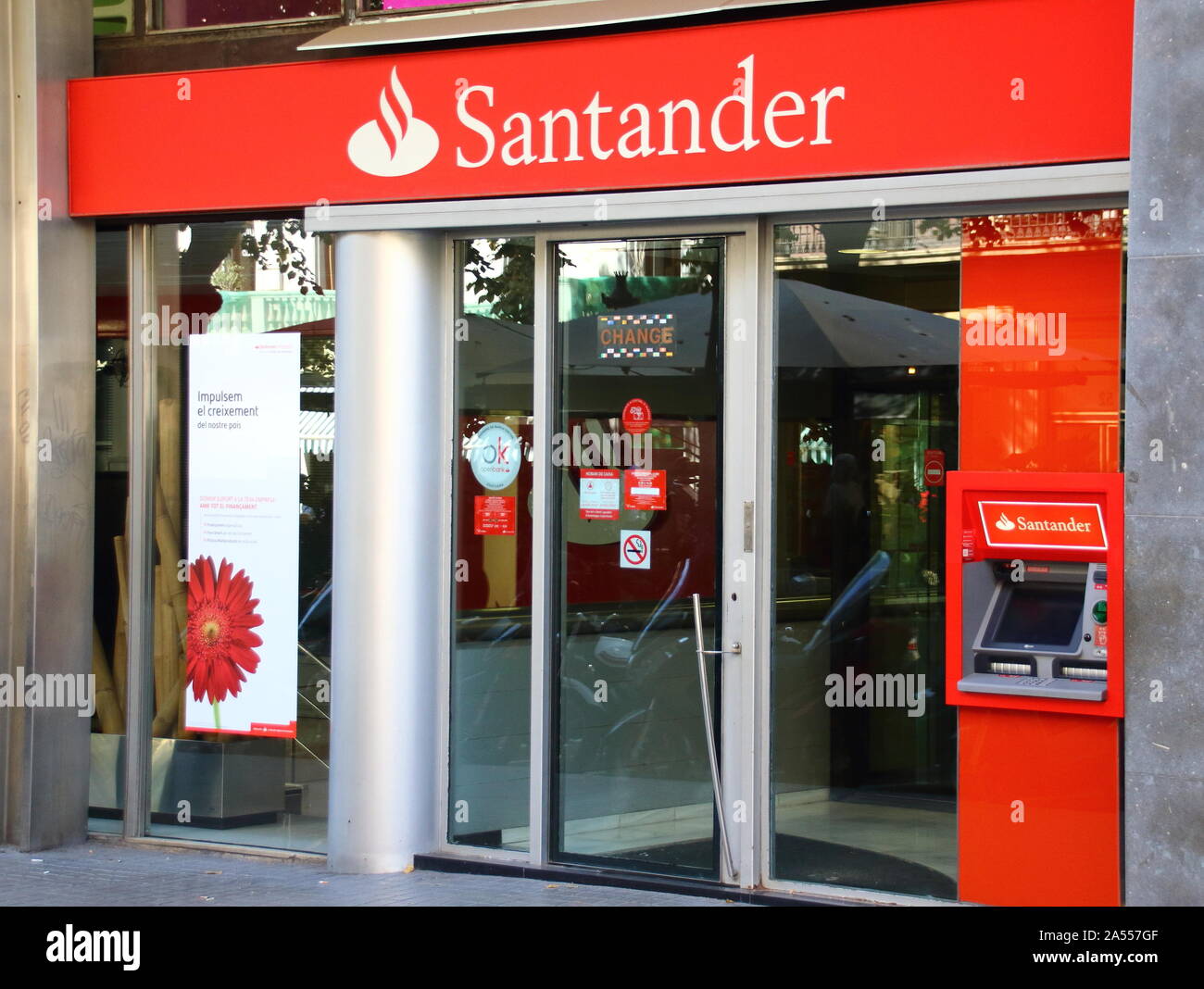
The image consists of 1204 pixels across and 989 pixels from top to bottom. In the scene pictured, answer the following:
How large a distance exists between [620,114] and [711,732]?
2539 mm

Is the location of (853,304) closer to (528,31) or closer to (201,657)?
(528,31)

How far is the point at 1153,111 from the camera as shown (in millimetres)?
4879

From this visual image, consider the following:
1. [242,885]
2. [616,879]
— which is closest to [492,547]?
[616,879]

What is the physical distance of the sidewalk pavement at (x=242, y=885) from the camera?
6227mm

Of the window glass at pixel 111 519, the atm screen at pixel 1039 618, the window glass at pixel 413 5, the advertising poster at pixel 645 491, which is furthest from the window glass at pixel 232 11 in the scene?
the atm screen at pixel 1039 618

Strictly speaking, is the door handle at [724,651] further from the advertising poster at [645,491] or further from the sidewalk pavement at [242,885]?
the sidewalk pavement at [242,885]

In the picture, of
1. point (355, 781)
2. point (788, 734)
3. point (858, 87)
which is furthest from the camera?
point (355, 781)

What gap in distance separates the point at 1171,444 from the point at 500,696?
3.13 metres

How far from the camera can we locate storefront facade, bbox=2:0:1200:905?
18.5 ft

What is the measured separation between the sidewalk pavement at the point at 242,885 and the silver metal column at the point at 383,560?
0.86 ft

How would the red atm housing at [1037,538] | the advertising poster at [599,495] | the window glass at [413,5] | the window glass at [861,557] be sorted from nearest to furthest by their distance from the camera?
the red atm housing at [1037,538] → the window glass at [861,557] → the advertising poster at [599,495] → the window glass at [413,5]

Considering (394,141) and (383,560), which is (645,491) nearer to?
(383,560)

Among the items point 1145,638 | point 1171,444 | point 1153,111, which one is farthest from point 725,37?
point 1145,638

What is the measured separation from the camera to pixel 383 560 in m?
6.68
